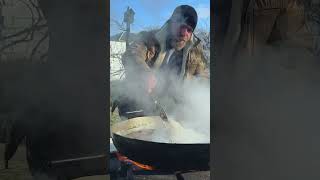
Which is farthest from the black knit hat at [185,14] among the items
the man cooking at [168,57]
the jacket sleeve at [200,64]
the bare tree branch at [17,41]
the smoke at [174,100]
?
the bare tree branch at [17,41]

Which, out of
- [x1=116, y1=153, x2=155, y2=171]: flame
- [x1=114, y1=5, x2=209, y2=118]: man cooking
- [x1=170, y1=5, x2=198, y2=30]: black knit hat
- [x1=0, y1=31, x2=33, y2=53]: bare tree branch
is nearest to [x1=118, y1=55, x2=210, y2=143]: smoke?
[x1=114, y1=5, x2=209, y2=118]: man cooking

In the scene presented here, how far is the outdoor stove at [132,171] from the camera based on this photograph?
433cm

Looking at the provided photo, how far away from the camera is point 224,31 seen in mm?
4449

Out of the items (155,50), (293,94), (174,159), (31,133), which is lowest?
(174,159)

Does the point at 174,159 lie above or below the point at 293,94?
below

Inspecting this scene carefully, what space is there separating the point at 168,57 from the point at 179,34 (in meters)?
0.22

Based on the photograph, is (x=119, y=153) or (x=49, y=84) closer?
(x=49, y=84)

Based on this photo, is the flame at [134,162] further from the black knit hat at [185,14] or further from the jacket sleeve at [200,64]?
the black knit hat at [185,14]

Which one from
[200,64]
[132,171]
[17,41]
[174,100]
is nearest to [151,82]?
[174,100]

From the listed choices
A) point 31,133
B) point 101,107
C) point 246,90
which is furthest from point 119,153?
point 246,90

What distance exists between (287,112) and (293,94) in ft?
0.53

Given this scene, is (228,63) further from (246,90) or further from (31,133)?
(31,133)

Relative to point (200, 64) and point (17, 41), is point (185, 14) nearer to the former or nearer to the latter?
point (200, 64)

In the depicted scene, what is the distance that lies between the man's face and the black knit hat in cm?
4
